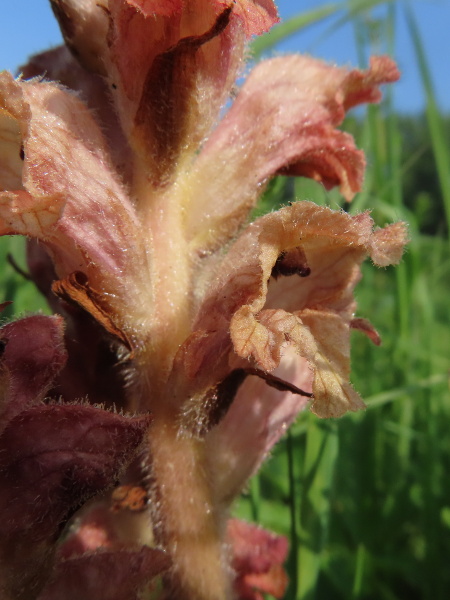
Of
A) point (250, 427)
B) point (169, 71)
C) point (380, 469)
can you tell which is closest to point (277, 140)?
point (169, 71)

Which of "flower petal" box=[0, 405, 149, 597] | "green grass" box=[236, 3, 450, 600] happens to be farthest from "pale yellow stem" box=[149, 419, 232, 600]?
"green grass" box=[236, 3, 450, 600]

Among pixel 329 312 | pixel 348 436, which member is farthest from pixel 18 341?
pixel 348 436

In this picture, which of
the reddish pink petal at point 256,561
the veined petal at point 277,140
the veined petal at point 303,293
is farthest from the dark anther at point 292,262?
the reddish pink petal at point 256,561

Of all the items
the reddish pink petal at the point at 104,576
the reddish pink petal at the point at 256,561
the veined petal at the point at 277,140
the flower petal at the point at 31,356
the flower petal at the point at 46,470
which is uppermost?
the veined petal at the point at 277,140

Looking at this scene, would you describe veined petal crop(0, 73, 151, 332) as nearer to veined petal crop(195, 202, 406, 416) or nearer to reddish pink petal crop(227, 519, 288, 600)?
veined petal crop(195, 202, 406, 416)

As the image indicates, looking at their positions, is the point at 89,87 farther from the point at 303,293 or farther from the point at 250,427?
the point at 250,427

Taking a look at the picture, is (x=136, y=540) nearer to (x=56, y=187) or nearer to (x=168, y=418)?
(x=168, y=418)

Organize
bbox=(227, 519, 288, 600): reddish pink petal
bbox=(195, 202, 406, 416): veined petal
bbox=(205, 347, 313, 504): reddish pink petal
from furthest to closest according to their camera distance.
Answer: bbox=(227, 519, 288, 600): reddish pink petal, bbox=(205, 347, 313, 504): reddish pink petal, bbox=(195, 202, 406, 416): veined petal

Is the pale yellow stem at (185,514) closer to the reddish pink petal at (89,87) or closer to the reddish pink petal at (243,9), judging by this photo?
the reddish pink petal at (89,87)
